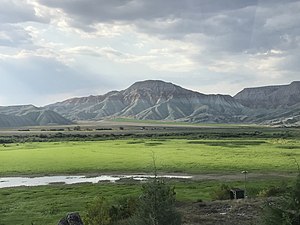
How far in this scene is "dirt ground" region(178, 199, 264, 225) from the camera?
23.7 meters

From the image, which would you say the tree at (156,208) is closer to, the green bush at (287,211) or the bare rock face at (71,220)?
the bare rock face at (71,220)

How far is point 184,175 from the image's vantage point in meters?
58.6

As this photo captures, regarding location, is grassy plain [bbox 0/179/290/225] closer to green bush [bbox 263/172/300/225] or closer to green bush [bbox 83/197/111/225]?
green bush [bbox 83/197/111/225]

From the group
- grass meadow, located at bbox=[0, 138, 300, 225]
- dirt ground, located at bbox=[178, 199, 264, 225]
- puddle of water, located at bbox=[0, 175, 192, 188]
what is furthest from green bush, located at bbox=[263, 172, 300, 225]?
puddle of water, located at bbox=[0, 175, 192, 188]

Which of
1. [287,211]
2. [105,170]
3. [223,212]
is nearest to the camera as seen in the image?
[287,211]

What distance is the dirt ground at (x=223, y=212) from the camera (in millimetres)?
23719

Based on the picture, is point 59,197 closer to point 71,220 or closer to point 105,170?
point 105,170

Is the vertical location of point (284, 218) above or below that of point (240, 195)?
above

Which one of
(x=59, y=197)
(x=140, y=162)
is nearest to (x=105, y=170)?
(x=140, y=162)

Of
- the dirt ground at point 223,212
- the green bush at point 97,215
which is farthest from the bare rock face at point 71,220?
the dirt ground at point 223,212

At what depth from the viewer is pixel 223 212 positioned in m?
26.2

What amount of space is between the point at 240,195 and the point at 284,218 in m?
20.6

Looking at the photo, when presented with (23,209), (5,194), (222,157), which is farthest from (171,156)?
(23,209)

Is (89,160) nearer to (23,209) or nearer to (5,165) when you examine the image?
(5,165)
